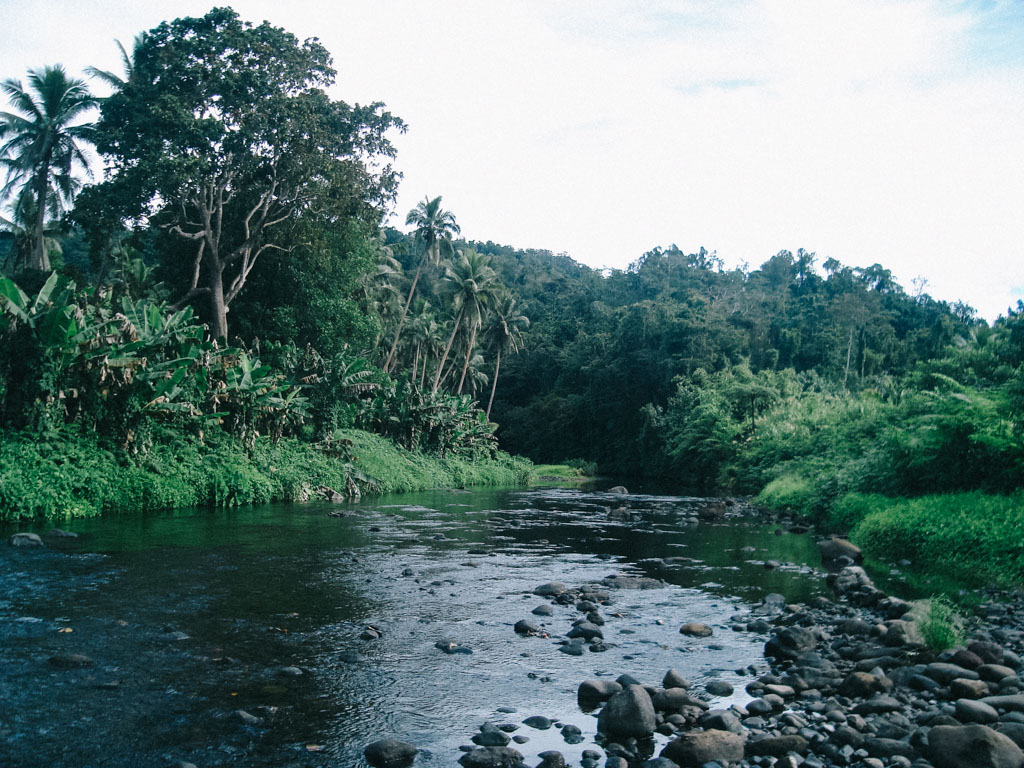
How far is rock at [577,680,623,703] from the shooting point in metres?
5.84

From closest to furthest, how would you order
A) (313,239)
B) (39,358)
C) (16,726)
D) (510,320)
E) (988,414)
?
(16,726)
(988,414)
(39,358)
(313,239)
(510,320)

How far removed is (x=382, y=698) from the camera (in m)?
5.70

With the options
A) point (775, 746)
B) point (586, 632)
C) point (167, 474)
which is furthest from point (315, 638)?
point (167, 474)

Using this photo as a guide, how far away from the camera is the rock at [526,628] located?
25.5 ft

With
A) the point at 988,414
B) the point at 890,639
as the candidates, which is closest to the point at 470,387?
the point at 988,414

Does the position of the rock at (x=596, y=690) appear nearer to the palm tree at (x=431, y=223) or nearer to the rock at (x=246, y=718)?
the rock at (x=246, y=718)

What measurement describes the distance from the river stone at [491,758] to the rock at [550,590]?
5153 millimetres

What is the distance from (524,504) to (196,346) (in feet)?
39.6

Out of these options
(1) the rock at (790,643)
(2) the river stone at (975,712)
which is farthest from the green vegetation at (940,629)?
(2) the river stone at (975,712)

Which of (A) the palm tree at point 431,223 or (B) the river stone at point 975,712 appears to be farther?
(A) the palm tree at point 431,223

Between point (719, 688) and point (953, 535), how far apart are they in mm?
8188

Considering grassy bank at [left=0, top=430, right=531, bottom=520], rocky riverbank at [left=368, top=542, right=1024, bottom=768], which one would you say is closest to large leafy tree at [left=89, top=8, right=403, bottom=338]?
grassy bank at [left=0, top=430, right=531, bottom=520]

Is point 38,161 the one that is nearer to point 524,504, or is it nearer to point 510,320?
point 524,504

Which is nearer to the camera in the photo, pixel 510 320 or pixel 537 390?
pixel 510 320
